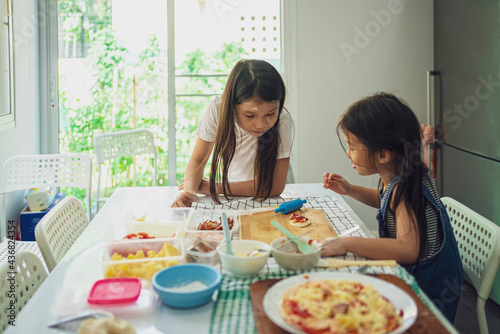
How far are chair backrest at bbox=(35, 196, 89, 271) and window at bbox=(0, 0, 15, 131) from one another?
1253mm

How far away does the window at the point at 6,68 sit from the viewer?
2.80m

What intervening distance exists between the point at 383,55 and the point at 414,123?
2.15 meters

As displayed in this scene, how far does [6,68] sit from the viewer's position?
2.87 metres

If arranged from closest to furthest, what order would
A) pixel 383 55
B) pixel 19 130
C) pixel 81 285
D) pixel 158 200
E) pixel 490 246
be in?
pixel 81 285, pixel 490 246, pixel 158 200, pixel 19 130, pixel 383 55

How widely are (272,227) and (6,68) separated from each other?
2154mm

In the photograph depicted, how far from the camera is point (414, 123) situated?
4.64 ft

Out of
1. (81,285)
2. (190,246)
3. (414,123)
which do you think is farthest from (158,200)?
(414,123)

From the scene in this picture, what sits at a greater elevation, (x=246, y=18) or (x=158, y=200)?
(x=246, y=18)

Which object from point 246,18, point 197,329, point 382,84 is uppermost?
point 246,18

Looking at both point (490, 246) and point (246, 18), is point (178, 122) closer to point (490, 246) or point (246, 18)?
point (246, 18)

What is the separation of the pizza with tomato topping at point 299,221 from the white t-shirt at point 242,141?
0.50m

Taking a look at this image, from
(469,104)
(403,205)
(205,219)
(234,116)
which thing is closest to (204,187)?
(234,116)

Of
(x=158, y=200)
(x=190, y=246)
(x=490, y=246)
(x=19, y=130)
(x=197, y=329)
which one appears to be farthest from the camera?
(x=19, y=130)

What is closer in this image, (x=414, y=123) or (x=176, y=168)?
(x=414, y=123)
